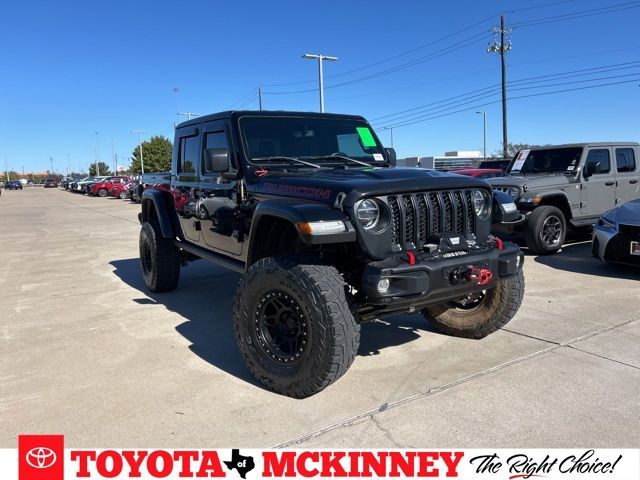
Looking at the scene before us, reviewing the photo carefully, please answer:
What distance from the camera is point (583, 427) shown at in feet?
9.48

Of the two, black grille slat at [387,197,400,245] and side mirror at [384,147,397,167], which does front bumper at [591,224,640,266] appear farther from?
black grille slat at [387,197,400,245]

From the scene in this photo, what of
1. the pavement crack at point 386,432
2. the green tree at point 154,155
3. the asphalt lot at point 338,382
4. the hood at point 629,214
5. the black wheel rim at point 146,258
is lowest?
the pavement crack at point 386,432

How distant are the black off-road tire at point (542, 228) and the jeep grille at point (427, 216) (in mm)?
4906

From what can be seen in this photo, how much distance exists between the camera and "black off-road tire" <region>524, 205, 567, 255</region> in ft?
26.5

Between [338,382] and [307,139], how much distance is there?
7.20 feet

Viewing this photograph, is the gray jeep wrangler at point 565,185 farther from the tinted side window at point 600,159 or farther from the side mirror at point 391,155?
the side mirror at point 391,155

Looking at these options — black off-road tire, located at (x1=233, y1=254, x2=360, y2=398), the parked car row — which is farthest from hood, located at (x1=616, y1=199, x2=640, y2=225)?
the parked car row

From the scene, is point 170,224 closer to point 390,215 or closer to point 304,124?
point 304,124

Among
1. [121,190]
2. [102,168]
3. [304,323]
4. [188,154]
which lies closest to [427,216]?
[304,323]

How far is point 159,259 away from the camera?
6.05 m

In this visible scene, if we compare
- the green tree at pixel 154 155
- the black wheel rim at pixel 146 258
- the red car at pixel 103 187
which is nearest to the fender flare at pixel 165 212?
the black wheel rim at pixel 146 258

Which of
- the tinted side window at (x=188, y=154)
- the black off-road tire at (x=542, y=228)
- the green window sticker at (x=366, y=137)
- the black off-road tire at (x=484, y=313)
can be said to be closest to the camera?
the black off-road tire at (x=484, y=313)

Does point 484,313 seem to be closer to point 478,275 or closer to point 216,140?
point 478,275

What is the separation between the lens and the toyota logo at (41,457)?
9.02 ft
